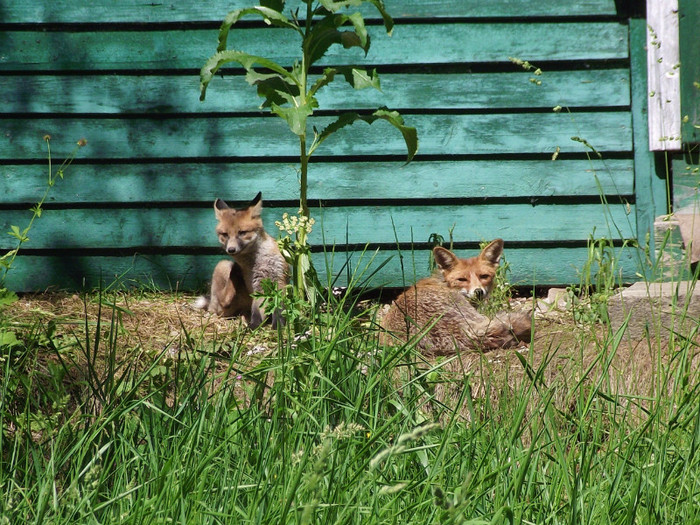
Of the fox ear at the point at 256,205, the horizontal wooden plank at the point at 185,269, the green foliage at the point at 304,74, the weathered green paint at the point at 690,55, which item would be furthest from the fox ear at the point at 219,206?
the weathered green paint at the point at 690,55

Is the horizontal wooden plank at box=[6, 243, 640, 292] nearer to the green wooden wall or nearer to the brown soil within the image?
the green wooden wall

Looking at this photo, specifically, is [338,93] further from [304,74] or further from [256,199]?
[304,74]

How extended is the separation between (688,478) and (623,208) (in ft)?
13.4

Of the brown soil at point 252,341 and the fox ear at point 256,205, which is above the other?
the fox ear at point 256,205

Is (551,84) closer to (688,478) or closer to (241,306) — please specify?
(241,306)

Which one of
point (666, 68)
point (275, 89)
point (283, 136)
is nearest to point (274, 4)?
point (275, 89)

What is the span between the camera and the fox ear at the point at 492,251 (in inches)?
216

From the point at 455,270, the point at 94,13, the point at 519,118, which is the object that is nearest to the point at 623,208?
the point at 519,118

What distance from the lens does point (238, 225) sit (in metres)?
5.84

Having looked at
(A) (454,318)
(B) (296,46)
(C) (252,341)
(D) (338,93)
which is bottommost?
(C) (252,341)

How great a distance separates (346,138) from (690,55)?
2566 mm

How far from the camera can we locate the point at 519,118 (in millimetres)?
6160

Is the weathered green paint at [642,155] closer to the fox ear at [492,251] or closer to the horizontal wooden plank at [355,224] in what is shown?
the horizontal wooden plank at [355,224]

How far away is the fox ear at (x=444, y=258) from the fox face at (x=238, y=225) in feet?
4.58
